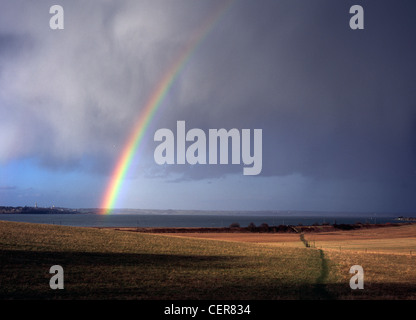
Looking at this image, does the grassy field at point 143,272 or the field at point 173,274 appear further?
the field at point 173,274

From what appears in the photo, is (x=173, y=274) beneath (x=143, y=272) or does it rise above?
beneath

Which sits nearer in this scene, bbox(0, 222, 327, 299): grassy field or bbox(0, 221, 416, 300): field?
bbox(0, 222, 327, 299): grassy field

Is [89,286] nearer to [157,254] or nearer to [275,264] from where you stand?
[157,254]
